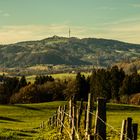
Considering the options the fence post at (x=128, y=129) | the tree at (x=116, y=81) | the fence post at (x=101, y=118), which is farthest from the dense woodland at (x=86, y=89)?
the fence post at (x=128, y=129)

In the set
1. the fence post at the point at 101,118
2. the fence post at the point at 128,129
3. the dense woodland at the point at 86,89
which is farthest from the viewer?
the dense woodland at the point at 86,89

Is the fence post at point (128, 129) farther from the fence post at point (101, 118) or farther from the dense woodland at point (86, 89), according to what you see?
the dense woodland at point (86, 89)

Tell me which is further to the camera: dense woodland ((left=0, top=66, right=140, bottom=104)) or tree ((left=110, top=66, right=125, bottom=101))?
tree ((left=110, top=66, right=125, bottom=101))

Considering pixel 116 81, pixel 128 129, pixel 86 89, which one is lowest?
pixel 86 89

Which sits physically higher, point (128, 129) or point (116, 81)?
point (116, 81)

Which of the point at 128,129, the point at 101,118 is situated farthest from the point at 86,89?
the point at 128,129

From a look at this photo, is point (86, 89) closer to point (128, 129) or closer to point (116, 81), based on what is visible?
point (116, 81)

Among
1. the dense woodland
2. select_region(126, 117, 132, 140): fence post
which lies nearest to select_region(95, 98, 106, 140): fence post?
select_region(126, 117, 132, 140): fence post

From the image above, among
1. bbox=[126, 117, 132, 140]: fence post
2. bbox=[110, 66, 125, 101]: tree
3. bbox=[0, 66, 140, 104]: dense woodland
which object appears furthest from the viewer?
bbox=[110, 66, 125, 101]: tree

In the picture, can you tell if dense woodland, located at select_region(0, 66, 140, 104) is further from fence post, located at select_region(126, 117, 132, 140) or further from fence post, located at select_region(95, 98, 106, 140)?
fence post, located at select_region(126, 117, 132, 140)

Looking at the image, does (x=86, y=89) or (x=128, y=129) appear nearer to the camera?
(x=128, y=129)

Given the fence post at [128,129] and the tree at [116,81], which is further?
the tree at [116,81]

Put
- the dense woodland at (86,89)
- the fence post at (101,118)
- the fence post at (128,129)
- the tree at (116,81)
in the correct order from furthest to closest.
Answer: the tree at (116,81) → the dense woodland at (86,89) → the fence post at (101,118) → the fence post at (128,129)

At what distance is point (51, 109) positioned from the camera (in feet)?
301
